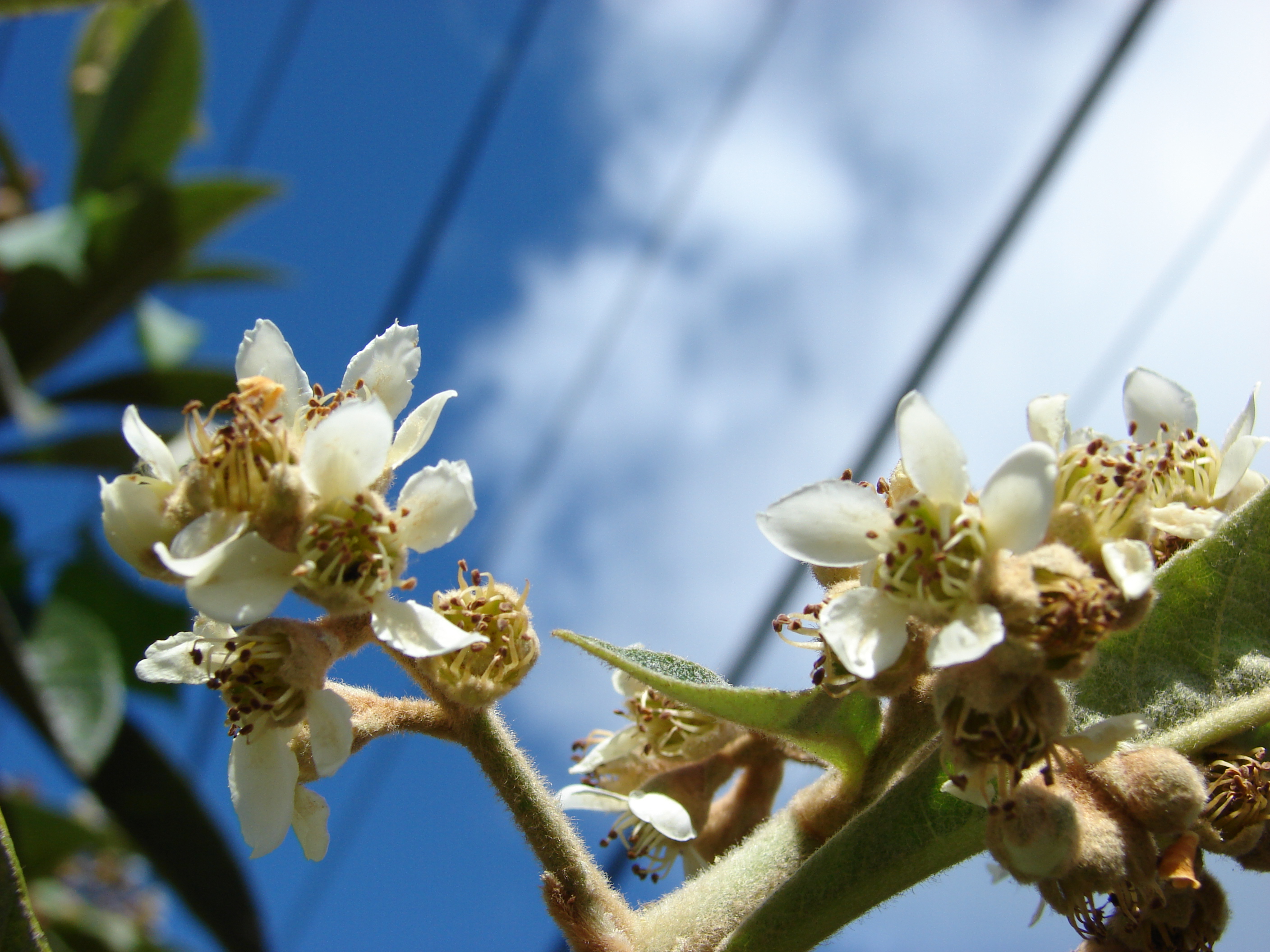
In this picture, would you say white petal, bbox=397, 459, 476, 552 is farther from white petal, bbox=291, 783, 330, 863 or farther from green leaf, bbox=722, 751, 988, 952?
green leaf, bbox=722, 751, 988, 952

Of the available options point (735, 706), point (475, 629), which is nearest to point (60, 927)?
point (475, 629)

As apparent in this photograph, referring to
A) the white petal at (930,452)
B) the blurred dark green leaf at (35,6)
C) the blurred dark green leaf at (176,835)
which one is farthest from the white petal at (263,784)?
the blurred dark green leaf at (176,835)

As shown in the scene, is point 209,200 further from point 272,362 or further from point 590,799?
point 590,799

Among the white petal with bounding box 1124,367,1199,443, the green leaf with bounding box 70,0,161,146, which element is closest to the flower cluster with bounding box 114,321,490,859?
the white petal with bounding box 1124,367,1199,443

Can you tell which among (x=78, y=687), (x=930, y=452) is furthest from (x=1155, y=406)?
(x=78, y=687)

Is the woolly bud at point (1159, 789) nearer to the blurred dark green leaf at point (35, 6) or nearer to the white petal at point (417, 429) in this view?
the white petal at point (417, 429)

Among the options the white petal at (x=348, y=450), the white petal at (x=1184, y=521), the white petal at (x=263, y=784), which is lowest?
the white petal at (x=263, y=784)

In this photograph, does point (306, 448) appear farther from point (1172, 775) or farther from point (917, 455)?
point (1172, 775)
